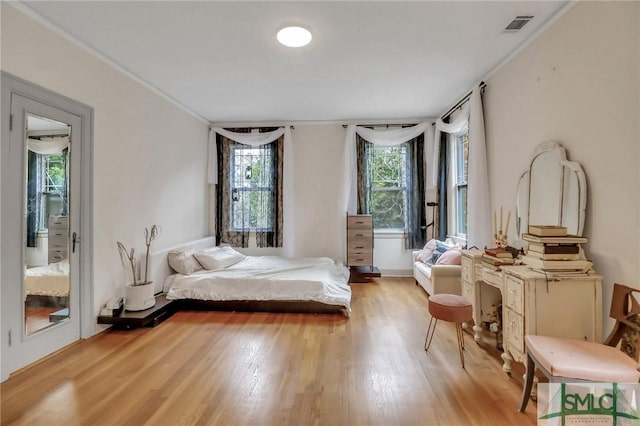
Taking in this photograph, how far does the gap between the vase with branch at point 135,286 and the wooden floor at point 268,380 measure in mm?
297

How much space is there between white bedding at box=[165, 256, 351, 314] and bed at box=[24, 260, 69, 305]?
113cm

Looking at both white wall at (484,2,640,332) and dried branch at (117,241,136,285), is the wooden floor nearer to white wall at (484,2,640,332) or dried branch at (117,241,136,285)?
dried branch at (117,241,136,285)

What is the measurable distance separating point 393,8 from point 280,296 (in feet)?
9.99

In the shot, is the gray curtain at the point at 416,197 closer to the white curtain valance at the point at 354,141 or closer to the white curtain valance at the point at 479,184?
the white curtain valance at the point at 354,141

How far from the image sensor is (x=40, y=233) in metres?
2.46

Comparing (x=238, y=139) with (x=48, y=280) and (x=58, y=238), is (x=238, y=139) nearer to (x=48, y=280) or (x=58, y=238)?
(x=58, y=238)

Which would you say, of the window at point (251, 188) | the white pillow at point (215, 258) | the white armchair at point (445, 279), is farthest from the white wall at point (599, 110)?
the window at point (251, 188)

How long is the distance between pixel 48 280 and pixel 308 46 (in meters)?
3.07

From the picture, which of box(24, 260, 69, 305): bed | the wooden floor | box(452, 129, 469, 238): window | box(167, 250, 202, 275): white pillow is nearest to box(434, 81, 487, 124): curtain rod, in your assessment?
box(452, 129, 469, 238): window

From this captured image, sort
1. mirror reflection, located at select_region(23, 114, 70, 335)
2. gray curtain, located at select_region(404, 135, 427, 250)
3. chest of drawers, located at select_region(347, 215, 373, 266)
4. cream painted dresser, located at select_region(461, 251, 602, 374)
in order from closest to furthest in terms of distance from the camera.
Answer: cream painted dresser, located at select_region(461, 251, 602, 374), mirror reflection, located at select_region(23, 114, 70, 335), chest of drawers, located at select_region(347, 215, 373, 266), gray curtain, located at select_region(404, 135, 427, 250)

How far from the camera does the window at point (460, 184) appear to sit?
4.38 metres

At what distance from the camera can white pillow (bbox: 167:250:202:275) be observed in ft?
12.7

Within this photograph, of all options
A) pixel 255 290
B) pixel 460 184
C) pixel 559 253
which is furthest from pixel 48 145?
pixel 460 184

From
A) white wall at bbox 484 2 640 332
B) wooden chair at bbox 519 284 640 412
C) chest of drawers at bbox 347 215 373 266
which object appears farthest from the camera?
chest of drawers at bbox 347 215 373 266
